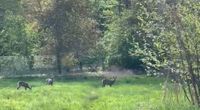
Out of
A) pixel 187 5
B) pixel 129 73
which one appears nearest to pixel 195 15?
pixel 187 5

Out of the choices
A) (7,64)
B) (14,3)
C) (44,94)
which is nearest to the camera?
(44,94)

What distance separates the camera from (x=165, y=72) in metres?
20.9

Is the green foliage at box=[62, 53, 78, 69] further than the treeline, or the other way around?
the treeline

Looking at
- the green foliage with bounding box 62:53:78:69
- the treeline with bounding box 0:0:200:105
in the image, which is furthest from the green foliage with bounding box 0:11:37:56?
the green foliage with bounding box 62:53:78:69

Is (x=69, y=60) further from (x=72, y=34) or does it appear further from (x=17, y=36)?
(x=17, y=36)

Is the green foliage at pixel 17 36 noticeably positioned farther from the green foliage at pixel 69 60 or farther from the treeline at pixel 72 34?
the green foliage at pixel 69 60

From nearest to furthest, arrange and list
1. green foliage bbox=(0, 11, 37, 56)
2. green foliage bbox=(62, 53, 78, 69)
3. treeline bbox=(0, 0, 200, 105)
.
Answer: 1. green foliage bbox=(62, 53, 78, 69)
2. treeline bbox=(0, 0, 200, 105)
3. green foliage bbox=(0, 11, 37, 56)

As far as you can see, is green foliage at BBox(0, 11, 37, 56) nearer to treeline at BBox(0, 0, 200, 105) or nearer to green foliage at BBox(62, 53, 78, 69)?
treeline at BBox(0, 0, 200, 105)

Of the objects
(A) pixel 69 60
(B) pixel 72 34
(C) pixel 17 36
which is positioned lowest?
(A) pixel 69 60

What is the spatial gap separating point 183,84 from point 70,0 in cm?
3794

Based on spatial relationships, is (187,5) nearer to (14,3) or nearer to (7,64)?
(7,64)

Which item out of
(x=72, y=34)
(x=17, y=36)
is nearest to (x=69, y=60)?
(x=72, y=34)

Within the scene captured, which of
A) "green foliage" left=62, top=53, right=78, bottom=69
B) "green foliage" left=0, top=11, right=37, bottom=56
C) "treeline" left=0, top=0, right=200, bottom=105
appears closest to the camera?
"green foliage" left=62, top=53, right=78, bottom=69

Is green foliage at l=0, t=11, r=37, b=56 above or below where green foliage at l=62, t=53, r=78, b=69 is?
above
